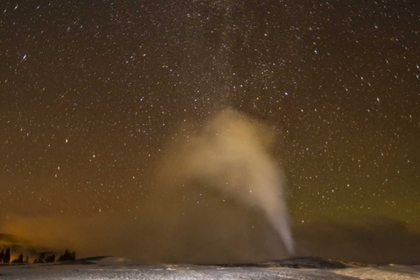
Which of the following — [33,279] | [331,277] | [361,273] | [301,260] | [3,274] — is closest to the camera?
[33,279]

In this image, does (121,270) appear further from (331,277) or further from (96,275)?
(331,277)

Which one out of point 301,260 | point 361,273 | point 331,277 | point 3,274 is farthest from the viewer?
point 301,260

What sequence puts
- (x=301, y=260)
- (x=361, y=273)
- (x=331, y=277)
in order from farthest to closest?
(x=301, y=260) → (x=361, y=273) → (x=331, y=277)

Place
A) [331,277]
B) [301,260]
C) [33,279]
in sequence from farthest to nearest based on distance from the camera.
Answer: [301,260]
[331,277]
[33,279]

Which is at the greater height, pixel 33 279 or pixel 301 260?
pixel 301 260

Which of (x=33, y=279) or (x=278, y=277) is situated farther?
(x=278, y=277)

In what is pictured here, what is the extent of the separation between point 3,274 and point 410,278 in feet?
20.1

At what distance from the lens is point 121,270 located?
895 cm

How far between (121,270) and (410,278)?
467 centimetres

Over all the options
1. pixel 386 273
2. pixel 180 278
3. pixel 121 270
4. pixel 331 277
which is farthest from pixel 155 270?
pixel 386 273

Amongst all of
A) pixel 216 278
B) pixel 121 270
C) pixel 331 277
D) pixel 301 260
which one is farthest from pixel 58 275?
pixel 301 260

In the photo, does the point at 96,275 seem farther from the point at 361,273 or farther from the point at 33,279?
the point at 361,273

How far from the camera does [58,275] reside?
305 inches

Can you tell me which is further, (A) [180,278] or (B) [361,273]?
(B) [361,273]
